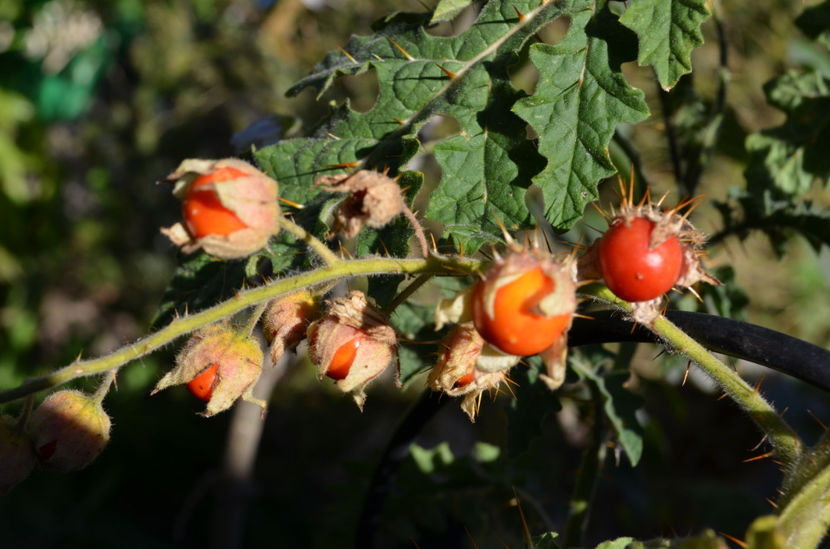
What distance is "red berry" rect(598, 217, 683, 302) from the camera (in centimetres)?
76

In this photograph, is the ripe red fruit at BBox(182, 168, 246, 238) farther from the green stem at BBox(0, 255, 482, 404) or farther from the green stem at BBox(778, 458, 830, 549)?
the green stem at BBox(778, 458, 830, 549)

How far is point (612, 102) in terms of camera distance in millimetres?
979

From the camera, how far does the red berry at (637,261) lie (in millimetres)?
764

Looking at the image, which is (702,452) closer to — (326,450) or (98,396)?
(326,450)

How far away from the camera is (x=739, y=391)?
0.81 meters

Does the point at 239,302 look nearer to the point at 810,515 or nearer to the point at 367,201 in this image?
the point at 367,201

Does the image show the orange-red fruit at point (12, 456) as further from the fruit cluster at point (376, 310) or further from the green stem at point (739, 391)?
the green stem at point (739, 391)

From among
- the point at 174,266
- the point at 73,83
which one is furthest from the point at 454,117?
the point at 73,83

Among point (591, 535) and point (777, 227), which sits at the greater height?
point (777, 227)

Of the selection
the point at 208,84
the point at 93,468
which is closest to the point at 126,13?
the point at 208,84

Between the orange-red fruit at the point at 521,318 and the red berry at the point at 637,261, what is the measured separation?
84 mm

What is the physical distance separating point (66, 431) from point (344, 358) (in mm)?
407

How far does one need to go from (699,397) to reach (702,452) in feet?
1.36

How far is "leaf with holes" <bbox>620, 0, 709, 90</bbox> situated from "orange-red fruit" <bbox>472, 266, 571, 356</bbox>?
413 mm
